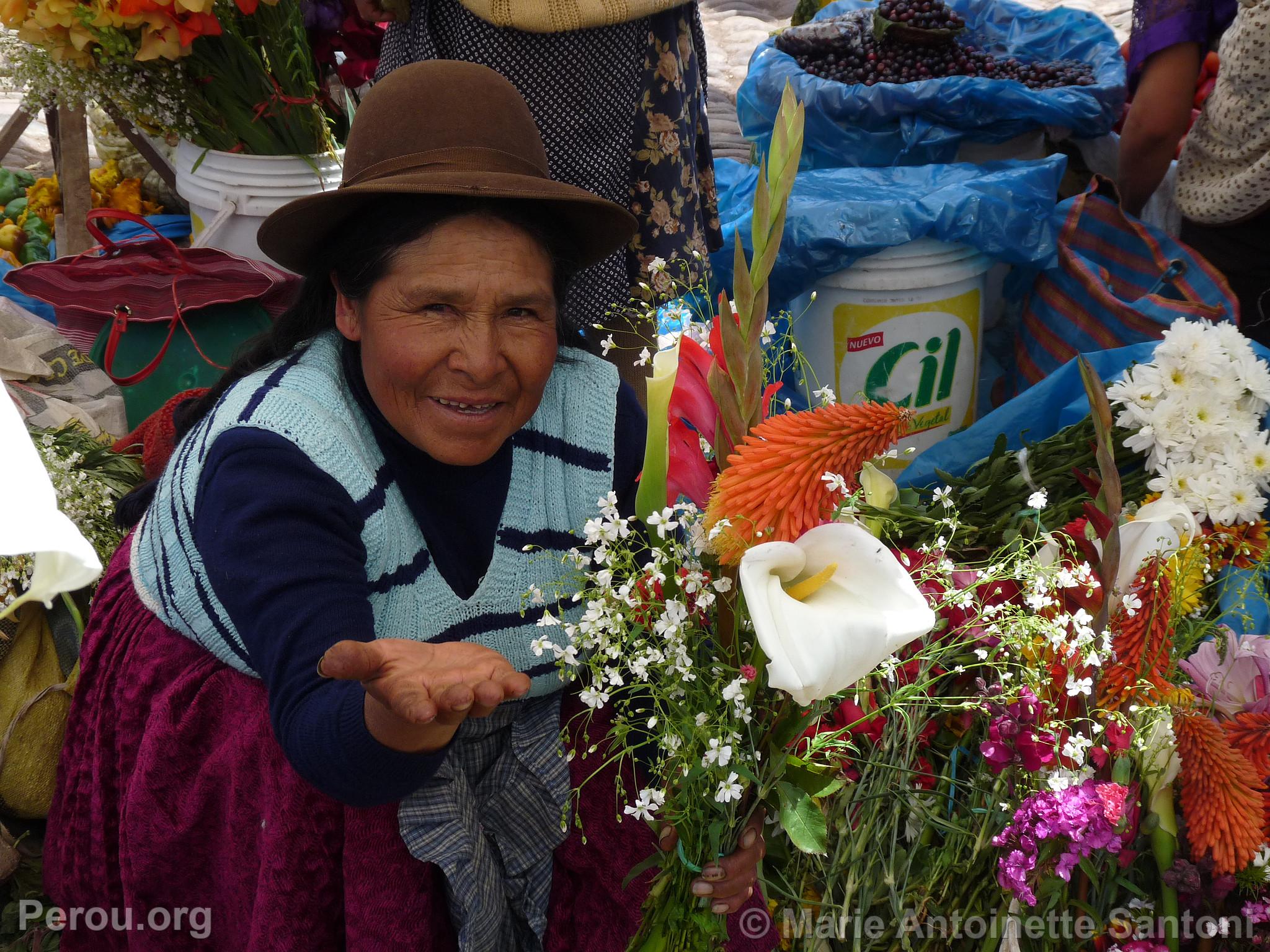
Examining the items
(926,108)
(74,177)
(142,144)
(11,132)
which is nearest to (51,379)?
(142,144)

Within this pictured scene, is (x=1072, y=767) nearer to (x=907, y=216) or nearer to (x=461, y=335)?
(x=461, y=335)

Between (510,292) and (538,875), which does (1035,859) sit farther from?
(510,292)

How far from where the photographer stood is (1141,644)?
1242 mm

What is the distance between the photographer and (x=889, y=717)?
1.31 m

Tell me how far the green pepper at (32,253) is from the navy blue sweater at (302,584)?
2742mm

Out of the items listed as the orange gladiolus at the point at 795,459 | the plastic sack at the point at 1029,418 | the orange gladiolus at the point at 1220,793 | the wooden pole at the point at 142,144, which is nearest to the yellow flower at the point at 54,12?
the wooden pole at the point at 142,144

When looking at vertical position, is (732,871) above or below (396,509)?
below

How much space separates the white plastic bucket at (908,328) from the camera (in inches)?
110

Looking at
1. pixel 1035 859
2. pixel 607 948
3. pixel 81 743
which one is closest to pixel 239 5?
pixel 81 743

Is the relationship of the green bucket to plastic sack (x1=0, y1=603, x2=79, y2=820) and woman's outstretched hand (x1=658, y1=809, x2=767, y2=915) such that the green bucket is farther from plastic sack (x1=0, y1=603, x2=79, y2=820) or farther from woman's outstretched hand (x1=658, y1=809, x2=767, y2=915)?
woman's outstretched hand (x1=658, y1=809, x2=767, y2=915)

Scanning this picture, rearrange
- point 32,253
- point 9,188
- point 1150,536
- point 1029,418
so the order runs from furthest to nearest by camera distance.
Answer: point 9,188
point 32,253
point 1029,418
point 1150,536

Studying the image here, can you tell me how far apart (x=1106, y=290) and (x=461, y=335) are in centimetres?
202

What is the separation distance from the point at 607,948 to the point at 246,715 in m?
0.60

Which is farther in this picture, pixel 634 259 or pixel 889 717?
pixel 634 259
